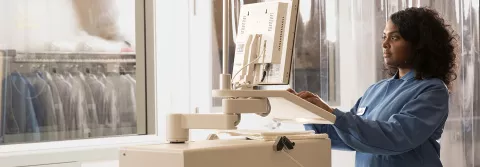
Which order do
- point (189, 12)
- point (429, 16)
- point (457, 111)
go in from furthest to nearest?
point (189, 12)
point (457, 111)
point (429, 16)

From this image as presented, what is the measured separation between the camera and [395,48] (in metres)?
2.29

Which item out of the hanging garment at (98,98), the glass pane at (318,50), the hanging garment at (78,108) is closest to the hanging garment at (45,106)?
the hanging garment at (78,108)

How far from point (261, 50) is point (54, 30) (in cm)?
189

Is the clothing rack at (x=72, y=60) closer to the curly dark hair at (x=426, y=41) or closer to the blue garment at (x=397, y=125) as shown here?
the blue garment at (x=397, y=125)

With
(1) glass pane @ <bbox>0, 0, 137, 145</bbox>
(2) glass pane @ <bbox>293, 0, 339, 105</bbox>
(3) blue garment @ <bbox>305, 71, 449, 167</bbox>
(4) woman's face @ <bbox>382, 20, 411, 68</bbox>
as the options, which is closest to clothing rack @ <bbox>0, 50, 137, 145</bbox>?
(1) glass pane @ <bbox>0, 0, 137, 145</bbox>

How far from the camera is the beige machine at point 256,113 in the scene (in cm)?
158

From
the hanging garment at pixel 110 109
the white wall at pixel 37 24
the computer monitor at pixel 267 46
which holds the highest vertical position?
the white wall at pixel 37 24

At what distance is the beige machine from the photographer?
158cm

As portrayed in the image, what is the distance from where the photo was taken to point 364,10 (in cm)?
348

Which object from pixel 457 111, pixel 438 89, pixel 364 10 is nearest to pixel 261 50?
pixel 438 89

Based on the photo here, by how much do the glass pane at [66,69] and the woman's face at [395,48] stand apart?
186cm

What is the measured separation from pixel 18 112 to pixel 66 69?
1.13ft

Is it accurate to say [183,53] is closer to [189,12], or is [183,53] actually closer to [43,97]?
[189,12]

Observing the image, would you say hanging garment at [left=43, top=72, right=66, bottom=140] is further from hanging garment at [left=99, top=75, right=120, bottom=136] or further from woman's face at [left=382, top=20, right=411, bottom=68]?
woman's face at [left=382, top=20, right=411, bottom=68]
